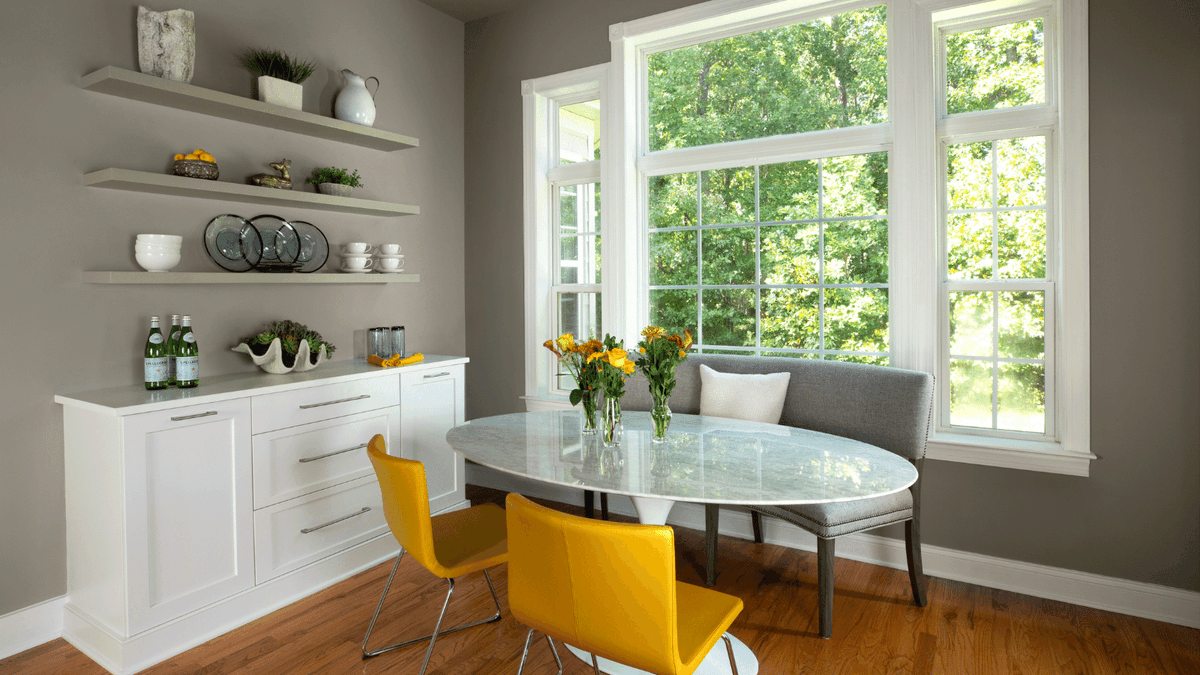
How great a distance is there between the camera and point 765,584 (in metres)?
2.98

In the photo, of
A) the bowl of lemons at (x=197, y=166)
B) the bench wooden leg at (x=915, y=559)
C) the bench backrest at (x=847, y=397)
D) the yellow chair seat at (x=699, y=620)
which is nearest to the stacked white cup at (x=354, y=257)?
the bowl of lemons at (x=197, y=166)

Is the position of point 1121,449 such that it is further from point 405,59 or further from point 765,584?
point 405,59

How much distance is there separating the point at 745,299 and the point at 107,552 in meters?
2.99

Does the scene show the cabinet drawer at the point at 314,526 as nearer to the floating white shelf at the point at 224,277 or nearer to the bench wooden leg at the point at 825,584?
the floating white shelf at the point at 224,277

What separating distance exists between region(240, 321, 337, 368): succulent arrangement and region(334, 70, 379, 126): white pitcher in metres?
1.14

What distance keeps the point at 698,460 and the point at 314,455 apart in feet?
5.90

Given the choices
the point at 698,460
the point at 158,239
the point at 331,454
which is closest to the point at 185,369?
the point at 158,239

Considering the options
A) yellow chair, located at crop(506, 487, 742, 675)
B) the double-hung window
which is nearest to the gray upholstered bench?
the double-hung window

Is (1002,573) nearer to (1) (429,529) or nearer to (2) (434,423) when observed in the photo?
(1) (429,529)

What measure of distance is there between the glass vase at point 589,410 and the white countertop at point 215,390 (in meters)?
1.29

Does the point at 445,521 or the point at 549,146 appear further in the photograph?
the point at 549,146

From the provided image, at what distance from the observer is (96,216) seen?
2.71 m

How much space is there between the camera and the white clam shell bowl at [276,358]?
3102 mm

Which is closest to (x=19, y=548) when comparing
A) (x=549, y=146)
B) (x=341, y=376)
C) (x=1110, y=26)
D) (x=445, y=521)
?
(x=341, y=376)
